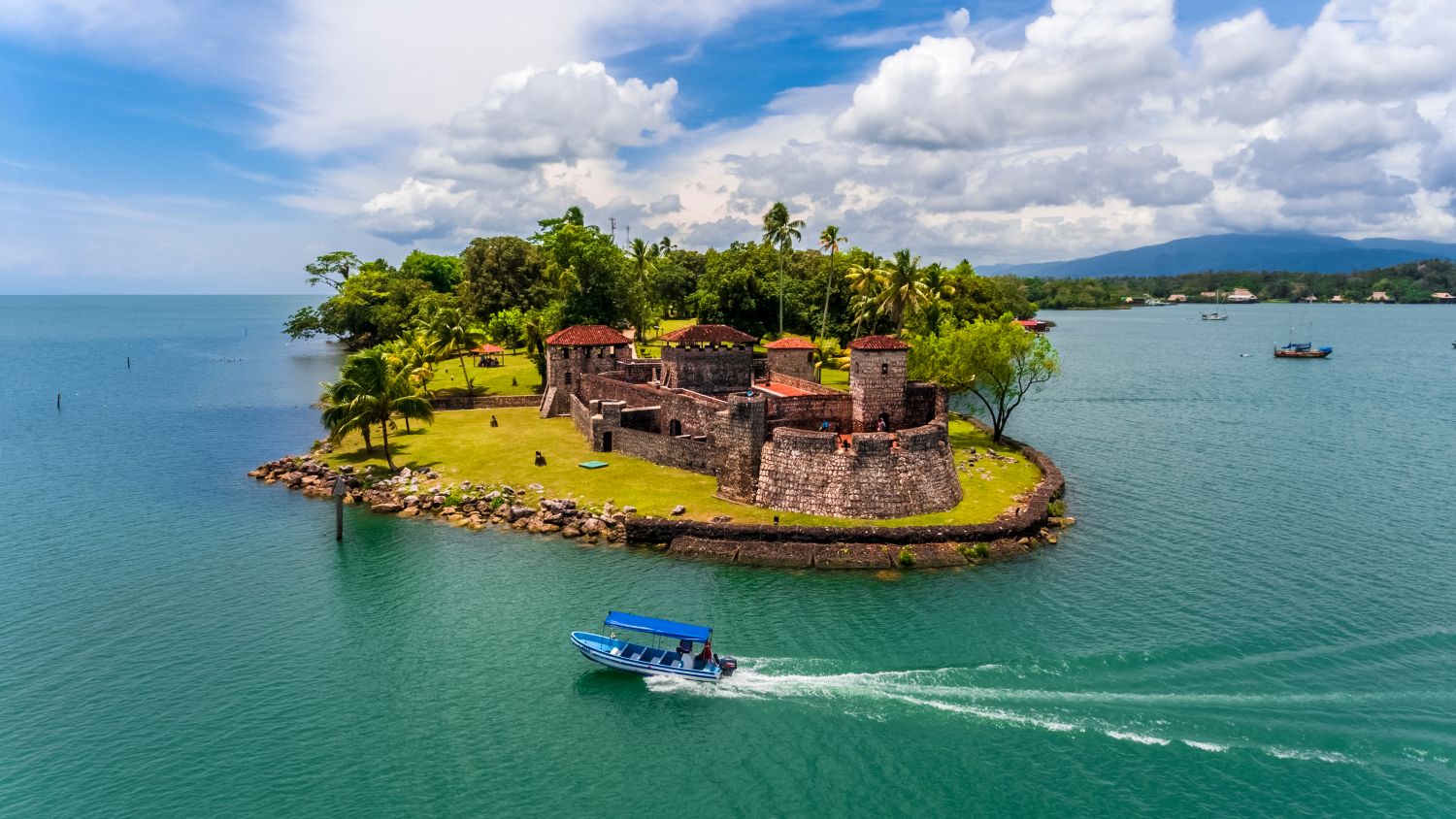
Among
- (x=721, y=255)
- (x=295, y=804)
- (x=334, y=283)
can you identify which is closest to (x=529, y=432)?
(x=295, y=804)

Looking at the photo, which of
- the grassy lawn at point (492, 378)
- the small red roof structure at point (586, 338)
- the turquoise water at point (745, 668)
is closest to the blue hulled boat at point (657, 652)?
the turquoise water at point (745, 668)

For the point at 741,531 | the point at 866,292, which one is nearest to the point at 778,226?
the point at 866,292

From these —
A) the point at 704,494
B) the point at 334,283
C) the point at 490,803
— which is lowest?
the point at 490,803

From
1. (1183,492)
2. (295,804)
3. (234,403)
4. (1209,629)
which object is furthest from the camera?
(234,403)

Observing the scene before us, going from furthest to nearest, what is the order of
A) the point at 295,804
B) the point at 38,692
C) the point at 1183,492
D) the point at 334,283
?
the point at 334,283
the point at 1183,492
the point at 38,692
the point at 295,804

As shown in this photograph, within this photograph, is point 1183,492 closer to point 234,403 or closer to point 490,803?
point 490,803

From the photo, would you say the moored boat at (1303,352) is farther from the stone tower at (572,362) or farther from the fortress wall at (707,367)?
the stone tower at (572,362)

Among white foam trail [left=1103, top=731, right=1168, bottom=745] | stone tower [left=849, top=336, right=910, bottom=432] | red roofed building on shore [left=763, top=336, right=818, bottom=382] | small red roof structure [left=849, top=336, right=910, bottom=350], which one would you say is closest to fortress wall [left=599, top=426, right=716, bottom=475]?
stone tower [left=849, top=336, right=910, bottom=432]

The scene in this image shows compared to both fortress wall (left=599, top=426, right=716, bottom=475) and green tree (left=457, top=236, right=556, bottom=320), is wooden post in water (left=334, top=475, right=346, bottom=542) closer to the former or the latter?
fortress wall (left=599, top=426, right=716, bottom=475)

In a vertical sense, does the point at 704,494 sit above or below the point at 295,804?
above
